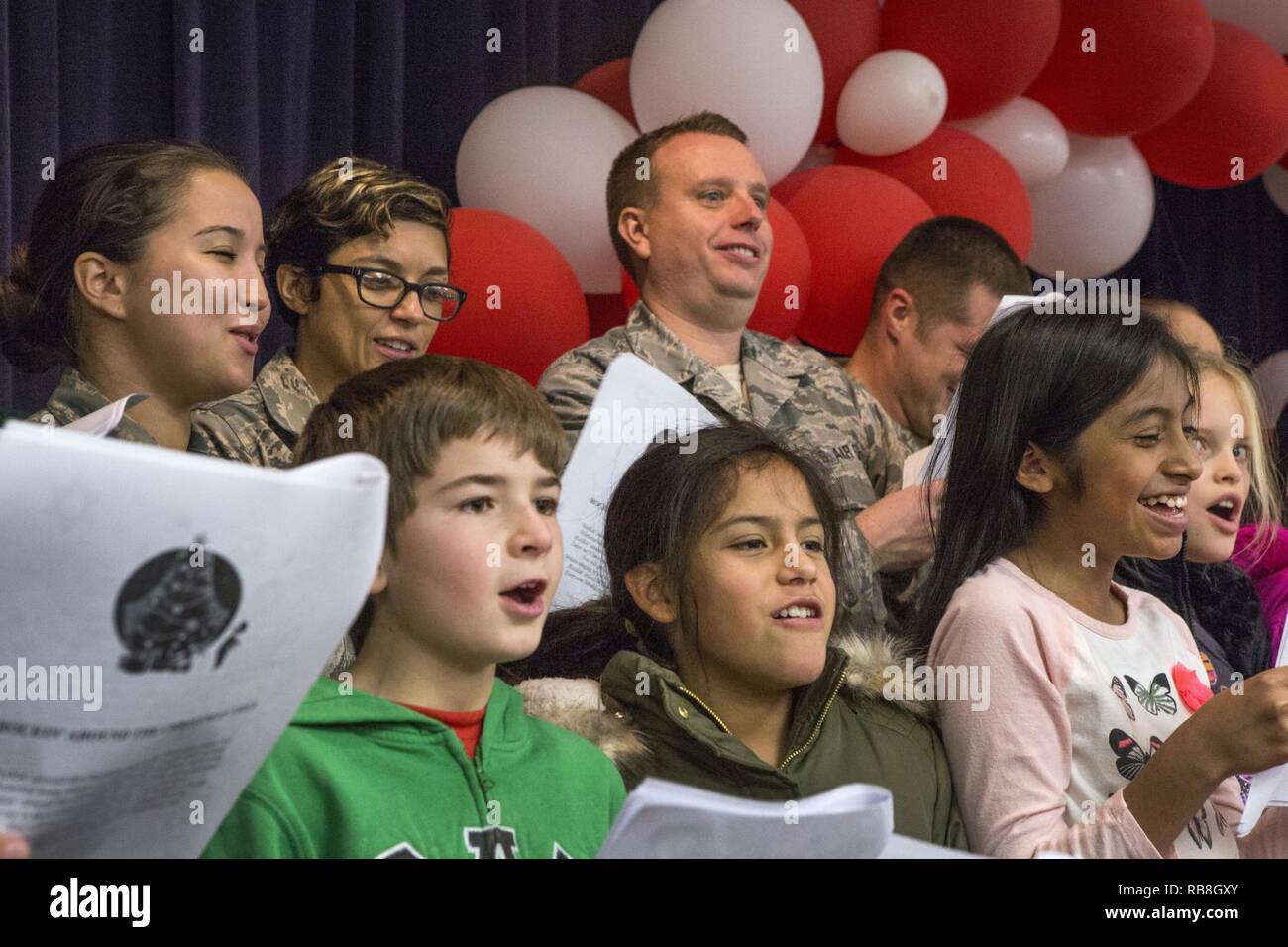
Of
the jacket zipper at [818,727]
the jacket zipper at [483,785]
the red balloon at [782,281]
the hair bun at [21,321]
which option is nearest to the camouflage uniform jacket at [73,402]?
the hair bun at [21,321]

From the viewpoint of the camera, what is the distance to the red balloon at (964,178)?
284cm

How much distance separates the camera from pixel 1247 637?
2.00m

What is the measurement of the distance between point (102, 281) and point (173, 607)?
976 millimetres

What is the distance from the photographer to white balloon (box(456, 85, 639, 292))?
2494 mm

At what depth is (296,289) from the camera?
206cm

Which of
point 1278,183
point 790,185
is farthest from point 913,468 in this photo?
point 1278,183

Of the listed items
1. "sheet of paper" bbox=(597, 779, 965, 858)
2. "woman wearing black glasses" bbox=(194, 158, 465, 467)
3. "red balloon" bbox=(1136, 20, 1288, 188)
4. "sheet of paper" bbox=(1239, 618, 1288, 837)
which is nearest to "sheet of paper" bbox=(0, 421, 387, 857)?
"sheet of paper" bbox=(597, 779, 965, 858)

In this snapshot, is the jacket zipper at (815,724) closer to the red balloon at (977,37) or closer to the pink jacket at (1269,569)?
the pink jacket at (1269,569)

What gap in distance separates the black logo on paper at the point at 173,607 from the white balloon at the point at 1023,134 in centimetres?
248

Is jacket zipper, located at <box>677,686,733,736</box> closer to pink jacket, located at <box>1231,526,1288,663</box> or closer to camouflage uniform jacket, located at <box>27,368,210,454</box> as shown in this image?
camouflage uniform jacket, located at <box>27,368,210,454</box>

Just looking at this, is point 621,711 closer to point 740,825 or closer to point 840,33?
point 740,825

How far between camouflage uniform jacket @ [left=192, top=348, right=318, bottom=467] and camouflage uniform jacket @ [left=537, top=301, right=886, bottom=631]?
32cm
